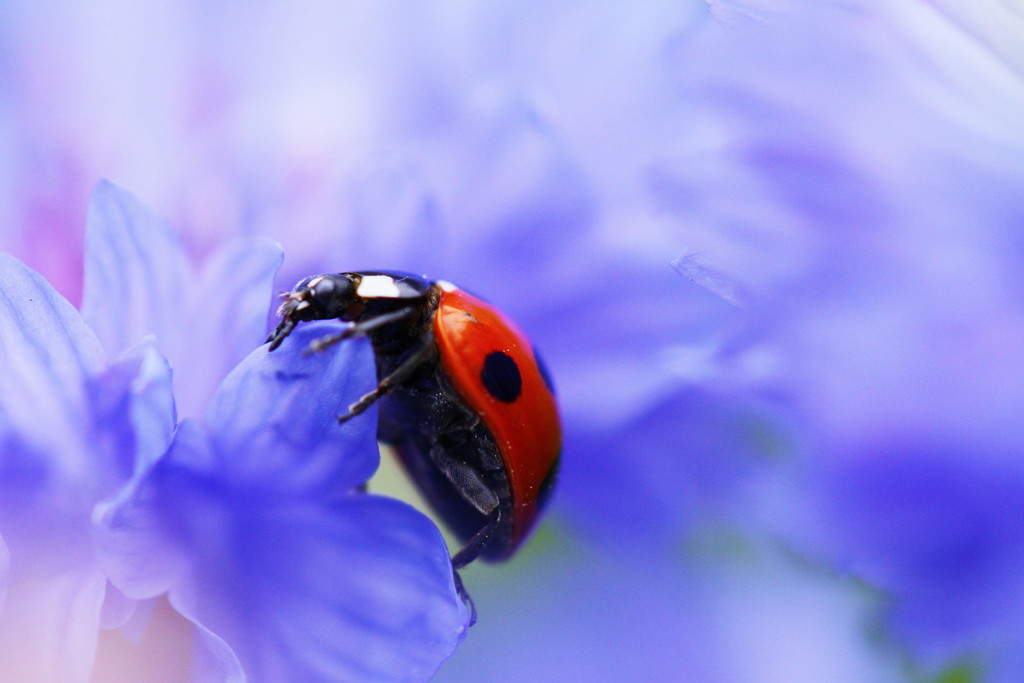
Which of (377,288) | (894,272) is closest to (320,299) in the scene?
(377,288)

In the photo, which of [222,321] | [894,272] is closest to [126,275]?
[222,321]

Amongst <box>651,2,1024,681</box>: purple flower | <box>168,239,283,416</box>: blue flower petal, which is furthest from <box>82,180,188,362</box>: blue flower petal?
<box>651,2,1024,681</box>: purple flower

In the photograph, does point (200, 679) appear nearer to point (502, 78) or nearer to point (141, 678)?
point (141, 678)

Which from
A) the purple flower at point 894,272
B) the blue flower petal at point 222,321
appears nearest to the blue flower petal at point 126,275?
the blue flower petal at point 222,321

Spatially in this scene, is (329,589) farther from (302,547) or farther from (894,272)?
(894,272)

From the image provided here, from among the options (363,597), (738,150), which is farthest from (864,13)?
(363,597)

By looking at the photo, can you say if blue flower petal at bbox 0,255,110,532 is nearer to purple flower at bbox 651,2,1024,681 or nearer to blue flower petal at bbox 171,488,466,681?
blue flower petal at bbox 171,488,466,681

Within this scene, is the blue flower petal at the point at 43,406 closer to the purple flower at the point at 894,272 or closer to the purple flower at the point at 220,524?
the purple flower at the point at 220,524
